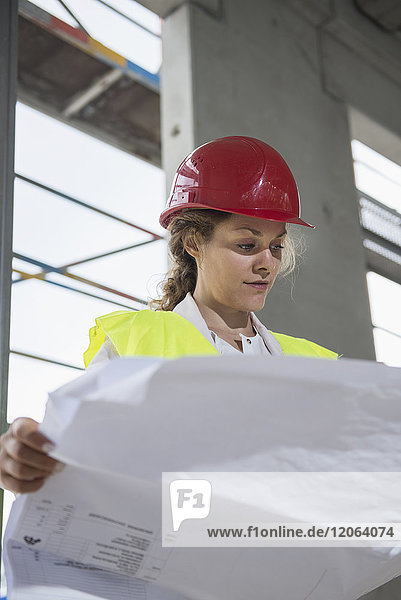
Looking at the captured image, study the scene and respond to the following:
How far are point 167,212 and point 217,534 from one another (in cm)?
96

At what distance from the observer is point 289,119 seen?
3939 mm

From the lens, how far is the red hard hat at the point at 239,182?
164 centimetres

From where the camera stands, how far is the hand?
90 centimetres

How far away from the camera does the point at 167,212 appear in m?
1.80

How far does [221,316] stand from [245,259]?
0.60 feet

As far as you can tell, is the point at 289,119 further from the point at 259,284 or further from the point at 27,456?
the point at 27,456

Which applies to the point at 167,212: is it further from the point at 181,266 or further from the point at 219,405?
the point at 219,405

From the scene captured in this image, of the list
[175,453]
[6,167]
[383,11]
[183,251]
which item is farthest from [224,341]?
[383,11]

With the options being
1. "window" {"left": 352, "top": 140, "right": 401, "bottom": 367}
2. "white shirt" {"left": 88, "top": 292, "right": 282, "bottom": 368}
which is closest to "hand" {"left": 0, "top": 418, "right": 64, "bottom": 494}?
"white shirt" {"left": 88, "top": 292, "right": 282, "bottom": 368}

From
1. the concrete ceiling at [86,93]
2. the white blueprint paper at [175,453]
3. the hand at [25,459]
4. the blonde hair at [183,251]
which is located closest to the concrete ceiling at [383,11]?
the concrete ceiling at [86,93]

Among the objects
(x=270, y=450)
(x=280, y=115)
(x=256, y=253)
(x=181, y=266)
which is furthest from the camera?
(x=280, y=115)

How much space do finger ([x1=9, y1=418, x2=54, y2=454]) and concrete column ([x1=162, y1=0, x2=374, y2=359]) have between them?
2482 mm

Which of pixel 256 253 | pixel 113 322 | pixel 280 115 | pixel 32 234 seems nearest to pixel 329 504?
pixel 113 322

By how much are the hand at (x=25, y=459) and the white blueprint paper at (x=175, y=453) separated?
2 cm
